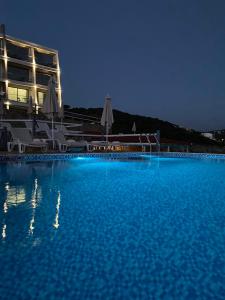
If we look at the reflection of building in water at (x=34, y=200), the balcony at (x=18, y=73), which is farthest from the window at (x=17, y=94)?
the reflection of building in water at (x=34, y=200)

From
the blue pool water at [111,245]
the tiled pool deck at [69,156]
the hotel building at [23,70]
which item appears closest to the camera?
the blue pool water at [111,245]

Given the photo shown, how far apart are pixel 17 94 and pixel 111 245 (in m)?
28.1

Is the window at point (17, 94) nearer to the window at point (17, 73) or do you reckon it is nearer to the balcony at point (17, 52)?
the window at point (17, 73)

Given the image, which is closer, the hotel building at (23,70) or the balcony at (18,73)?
the hotel building at (23,70)

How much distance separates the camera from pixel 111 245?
2.61 meters

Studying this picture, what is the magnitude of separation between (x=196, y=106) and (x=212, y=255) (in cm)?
4677

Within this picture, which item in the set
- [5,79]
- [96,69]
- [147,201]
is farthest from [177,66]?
[147,201]

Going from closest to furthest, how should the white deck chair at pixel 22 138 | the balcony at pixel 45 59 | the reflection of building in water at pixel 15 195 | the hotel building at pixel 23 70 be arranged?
the reflection of building in water at pixel 15 195, the white deck chair at pixel 22 138, the hotel building at pixel 23 70, the balcony at pixel 45 59

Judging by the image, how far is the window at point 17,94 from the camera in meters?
27.8

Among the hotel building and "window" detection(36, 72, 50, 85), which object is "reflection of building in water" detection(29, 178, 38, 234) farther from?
"window" detection(36, 72, 50, 85)

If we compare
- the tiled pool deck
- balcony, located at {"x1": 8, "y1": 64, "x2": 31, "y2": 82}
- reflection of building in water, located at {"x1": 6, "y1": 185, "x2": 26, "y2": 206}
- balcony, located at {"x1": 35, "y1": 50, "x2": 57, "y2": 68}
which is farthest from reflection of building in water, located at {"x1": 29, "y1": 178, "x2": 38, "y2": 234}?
balcony, located at {"x1": 35, "y1": 50, "x2": 57, "y2": 68}

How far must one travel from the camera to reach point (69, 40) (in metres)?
35.3

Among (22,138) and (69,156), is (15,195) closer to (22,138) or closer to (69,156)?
(22,138)

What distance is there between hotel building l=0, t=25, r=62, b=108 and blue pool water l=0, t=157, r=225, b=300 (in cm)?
2336
